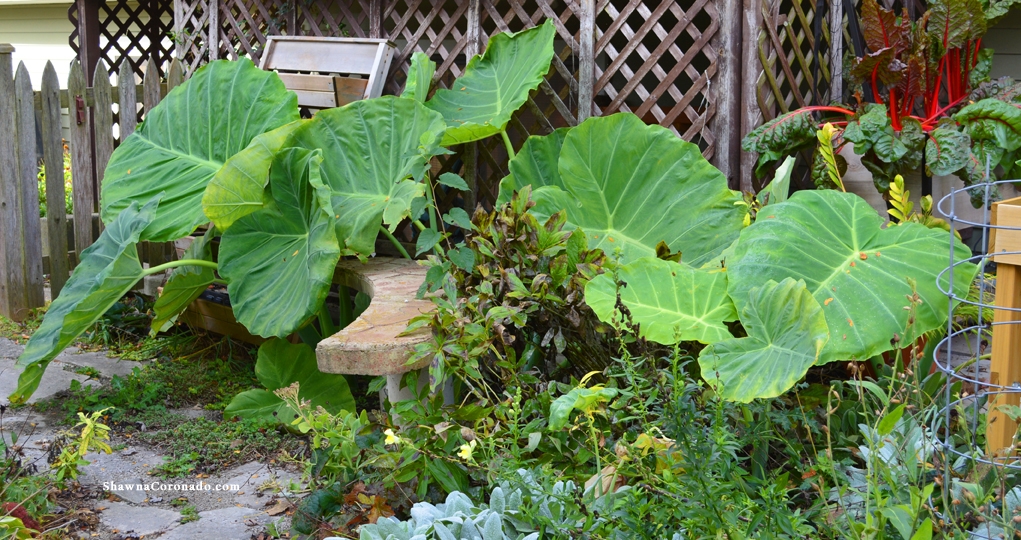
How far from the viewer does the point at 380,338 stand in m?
2.61

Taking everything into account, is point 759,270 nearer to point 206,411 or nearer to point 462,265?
point 462,265

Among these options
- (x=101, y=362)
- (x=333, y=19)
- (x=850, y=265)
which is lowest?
(x=101, y=362)

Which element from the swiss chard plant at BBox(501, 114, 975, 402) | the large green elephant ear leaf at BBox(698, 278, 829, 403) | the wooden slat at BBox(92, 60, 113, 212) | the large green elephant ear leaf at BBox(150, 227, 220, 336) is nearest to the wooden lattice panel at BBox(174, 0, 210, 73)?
the wooden slat at BBox(92, 60, 113, 212)

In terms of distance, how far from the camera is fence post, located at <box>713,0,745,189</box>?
137 inches

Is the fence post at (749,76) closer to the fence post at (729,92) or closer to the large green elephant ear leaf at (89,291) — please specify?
the fence post at (729,92)

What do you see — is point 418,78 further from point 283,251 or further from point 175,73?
point 175,73

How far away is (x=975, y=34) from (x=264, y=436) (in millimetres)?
3383

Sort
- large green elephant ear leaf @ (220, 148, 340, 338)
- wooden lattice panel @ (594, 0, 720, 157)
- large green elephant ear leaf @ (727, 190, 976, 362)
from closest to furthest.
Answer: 1. large green elephant ear leaf @ (727, 190, 976, 362)
2. large green elephant ear leaf @ (220, 148, 340, 338)
3. wooden lattice panel @ (594, 0, 720, 157)

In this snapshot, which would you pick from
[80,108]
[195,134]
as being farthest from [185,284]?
[80,108]

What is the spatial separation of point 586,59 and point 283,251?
1.55m

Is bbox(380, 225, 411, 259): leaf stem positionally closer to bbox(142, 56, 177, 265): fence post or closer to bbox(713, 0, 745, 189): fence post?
bbox(713, 0, 745, 189): fence post

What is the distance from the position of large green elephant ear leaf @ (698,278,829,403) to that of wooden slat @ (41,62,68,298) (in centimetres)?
382

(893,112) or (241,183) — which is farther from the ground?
(893,112)

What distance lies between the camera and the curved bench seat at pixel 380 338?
100 inches
